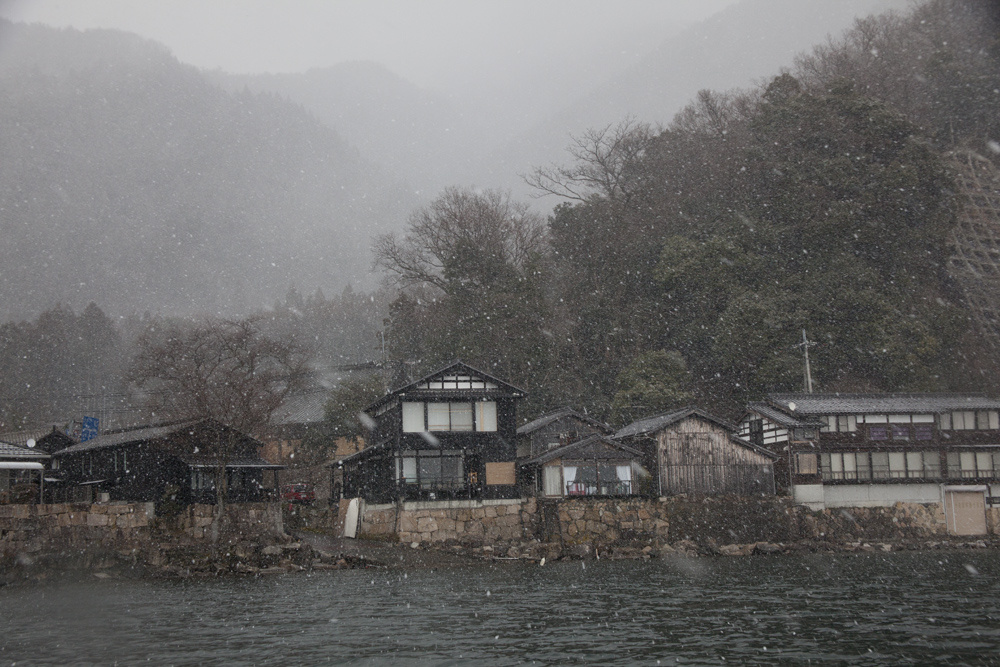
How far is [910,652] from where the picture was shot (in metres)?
18.3

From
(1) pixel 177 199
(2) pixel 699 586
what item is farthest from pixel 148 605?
(1) pixel 177 199

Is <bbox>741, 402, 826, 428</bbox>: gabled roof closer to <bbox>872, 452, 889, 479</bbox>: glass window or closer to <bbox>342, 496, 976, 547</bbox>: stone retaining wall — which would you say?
<bbox>872, 452, 889, 479</bbox>: glass window

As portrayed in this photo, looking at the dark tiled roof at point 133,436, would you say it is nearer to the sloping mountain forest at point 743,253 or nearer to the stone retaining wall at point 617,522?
the stone retaining wall at point 617,522

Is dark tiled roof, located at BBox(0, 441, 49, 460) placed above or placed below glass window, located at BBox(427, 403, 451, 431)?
below

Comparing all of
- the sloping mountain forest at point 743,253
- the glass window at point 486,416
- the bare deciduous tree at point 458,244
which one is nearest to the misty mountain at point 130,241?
the sloping mountain forest at point 743,253

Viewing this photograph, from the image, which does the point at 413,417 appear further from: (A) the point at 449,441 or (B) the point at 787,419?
(B) the point at 787,419

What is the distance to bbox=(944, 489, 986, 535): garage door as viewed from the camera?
4378 cm

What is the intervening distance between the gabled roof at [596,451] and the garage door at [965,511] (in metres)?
17.0

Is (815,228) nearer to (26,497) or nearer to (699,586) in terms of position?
(699,586)

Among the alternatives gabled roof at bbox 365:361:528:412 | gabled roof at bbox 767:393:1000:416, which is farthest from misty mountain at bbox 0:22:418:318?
gabled roof at bbox 767:393:1000:416

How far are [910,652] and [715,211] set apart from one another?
133 ft

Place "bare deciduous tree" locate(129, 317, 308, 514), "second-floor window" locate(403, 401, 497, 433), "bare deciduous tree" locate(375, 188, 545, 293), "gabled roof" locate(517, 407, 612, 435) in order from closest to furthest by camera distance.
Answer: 1. "second-floor window" locate(403, 401, 497, 433)
2. "bare deciduous tree" locate(129, 317, 308, 514)
3. "gabled roof" locate(517, 407, 612, 435)
4. "bare deciduous tree" locate(375, 188, 545, 293)

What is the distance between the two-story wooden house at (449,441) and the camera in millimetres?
40312

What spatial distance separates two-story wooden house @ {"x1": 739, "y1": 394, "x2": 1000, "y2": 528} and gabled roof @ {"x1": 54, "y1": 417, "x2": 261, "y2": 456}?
86.5 ft
